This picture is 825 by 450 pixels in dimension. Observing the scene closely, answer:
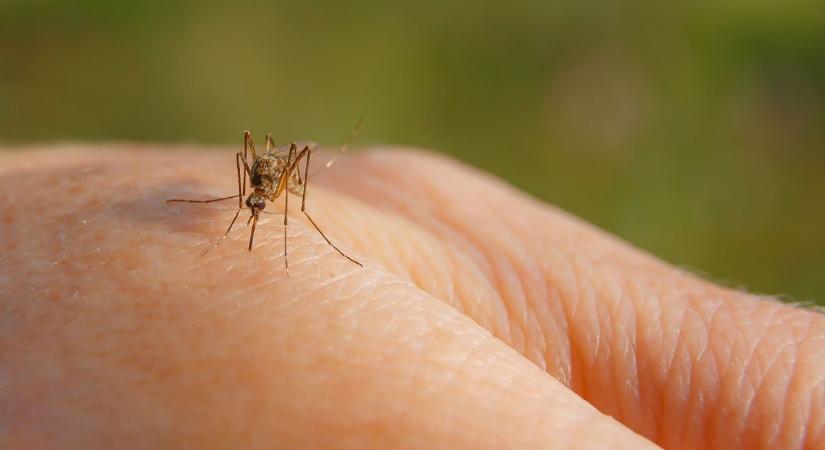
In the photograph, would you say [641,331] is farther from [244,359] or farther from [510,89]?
[510,89]

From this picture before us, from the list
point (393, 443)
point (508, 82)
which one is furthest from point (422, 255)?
point (508, 82)

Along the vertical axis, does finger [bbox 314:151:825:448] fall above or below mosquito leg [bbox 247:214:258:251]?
below

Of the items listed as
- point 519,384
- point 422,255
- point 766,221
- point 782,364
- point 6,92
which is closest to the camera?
point 519,384

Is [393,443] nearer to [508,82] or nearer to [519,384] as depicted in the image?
[519,384]

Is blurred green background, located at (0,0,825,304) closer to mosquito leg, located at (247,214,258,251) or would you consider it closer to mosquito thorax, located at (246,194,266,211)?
mosquito thorax, located at (246,194,266,211)

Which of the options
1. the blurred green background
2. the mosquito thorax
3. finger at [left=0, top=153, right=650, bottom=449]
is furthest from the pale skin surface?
the blurred green background

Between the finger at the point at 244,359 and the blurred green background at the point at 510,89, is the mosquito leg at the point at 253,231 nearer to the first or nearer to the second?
the finger at the point at 244,359

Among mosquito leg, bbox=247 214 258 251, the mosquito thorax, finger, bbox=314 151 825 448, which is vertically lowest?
finger, bbox=314 151 825 448
